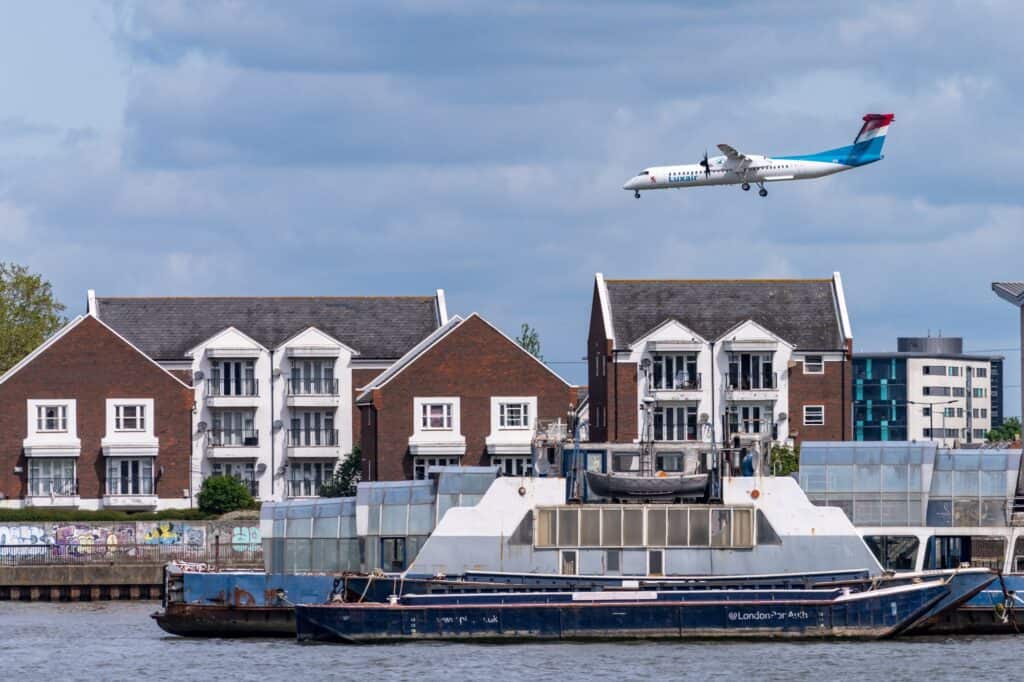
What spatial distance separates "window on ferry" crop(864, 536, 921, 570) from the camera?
6259cm

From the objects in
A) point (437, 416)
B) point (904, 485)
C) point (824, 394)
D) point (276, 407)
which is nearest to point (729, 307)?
point (824, 394)

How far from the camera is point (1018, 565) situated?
63.2 meters

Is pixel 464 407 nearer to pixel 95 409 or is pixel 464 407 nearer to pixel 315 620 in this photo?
pixel 95 409

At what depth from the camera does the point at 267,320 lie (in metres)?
117

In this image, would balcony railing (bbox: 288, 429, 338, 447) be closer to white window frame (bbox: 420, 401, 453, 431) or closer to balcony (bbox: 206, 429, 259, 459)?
balcony (bbox: 206, 429, 259, 459)

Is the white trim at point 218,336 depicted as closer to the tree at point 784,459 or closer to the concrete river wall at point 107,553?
the concrete river wall at point 107,553

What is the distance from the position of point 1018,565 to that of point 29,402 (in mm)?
Answer: 61517

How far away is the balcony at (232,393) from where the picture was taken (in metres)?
115

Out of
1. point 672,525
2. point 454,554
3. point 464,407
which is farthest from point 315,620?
point 464,407

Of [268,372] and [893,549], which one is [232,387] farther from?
[893,549]

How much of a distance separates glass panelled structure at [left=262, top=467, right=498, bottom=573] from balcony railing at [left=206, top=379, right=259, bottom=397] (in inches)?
1961

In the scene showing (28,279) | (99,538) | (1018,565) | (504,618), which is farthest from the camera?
(28,279)

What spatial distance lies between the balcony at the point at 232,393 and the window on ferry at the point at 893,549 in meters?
58.3

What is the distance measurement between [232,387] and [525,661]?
2415 inches
